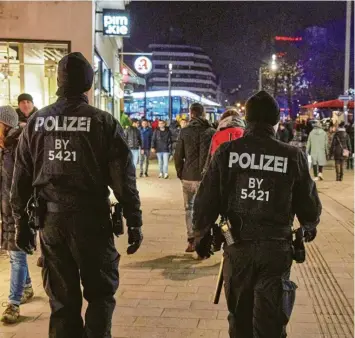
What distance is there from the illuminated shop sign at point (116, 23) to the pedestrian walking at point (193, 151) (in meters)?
8.16

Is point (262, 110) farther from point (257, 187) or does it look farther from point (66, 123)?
point (66, 123)

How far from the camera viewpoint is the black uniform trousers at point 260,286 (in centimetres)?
322

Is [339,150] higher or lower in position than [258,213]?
lower

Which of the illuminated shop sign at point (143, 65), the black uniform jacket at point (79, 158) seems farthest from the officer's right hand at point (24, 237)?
the illuminated shop sign at point (143, 65)

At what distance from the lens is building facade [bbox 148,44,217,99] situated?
561ft

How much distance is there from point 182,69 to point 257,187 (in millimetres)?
177049

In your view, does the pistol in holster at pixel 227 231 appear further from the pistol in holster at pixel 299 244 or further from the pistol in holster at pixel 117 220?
the pistol in holster at pixel 117 220

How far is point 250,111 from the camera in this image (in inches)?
136

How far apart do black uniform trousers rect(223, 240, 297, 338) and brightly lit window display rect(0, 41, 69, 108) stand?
8.90m

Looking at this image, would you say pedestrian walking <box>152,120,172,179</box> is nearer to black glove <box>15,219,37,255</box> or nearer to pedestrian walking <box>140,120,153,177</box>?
pedestrian walking <box>140,120,153,177</box>

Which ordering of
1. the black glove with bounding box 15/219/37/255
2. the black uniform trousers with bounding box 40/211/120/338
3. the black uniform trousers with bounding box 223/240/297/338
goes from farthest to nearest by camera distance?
the black glove with bounding box 15/219/37/255
the black uniform trousers with bounding box 40/211/120/338
the black uniform trousers with bounding box 223/240/297/338

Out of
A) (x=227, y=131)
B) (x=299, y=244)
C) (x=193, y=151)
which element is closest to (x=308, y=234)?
(x=299, y=244)

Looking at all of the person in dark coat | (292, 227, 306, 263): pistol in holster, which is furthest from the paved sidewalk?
(292, 227, 306, 263): pistol in holster

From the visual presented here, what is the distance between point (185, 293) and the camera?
18.5ft
